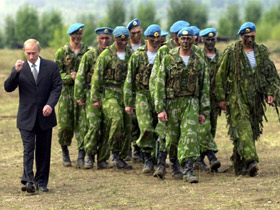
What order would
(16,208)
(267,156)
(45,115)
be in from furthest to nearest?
(267,156), (45,115), (16,208)

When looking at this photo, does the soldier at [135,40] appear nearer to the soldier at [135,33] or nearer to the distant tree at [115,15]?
the soldier at [135,33]

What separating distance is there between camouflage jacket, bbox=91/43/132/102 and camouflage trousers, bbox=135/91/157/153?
0.54 m

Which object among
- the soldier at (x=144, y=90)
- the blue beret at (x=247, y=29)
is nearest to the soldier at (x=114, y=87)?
the soldier at (x=144, y=90)

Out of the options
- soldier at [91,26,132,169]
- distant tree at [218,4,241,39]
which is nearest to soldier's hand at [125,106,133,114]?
soldier at [91,26,132,169]

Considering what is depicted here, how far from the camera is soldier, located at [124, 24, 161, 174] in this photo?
36.1 feet

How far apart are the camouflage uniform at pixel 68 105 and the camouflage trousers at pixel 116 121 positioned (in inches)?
29.4

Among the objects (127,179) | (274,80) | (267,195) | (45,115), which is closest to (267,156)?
(274,80)

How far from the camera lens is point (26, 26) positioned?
81062mm

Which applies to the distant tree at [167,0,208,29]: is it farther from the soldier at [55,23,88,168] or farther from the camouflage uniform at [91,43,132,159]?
the camouflage uniform at [91,43,132,159]

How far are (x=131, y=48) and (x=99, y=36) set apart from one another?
2.09ft

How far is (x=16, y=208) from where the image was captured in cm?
839

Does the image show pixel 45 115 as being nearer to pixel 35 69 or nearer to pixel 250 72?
pixel 35 69

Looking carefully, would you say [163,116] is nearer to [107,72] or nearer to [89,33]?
[107,72]

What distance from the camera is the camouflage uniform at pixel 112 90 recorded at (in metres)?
11.4
